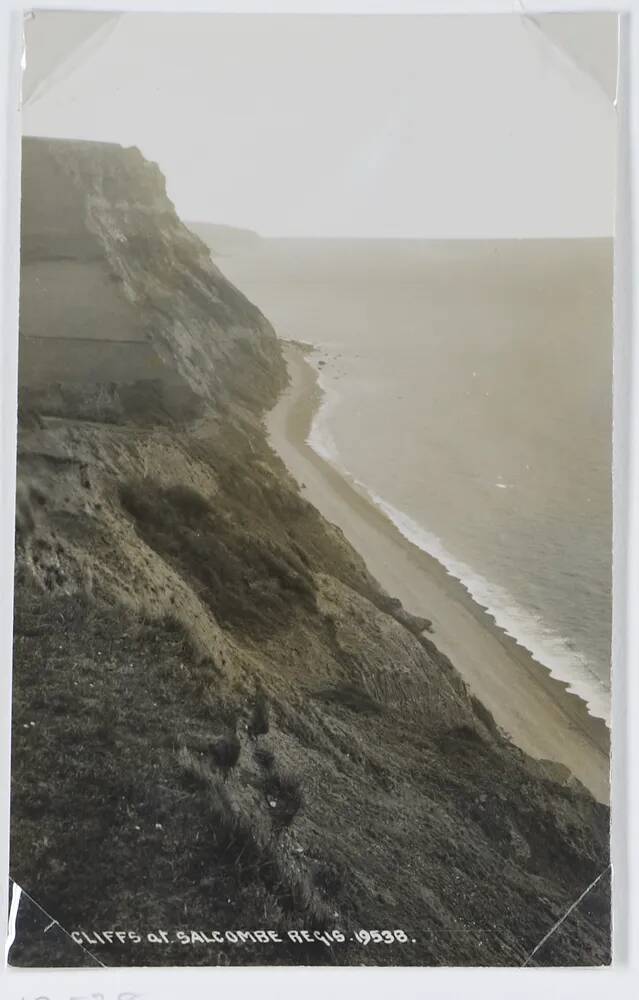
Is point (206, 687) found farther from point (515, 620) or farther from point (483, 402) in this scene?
point (483, 402)

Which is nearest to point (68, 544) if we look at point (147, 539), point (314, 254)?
point (147, 539)

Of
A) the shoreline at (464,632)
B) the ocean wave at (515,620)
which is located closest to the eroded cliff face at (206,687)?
the shoreline at (464,632)

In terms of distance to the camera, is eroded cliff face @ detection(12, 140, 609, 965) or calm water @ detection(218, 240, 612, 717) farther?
calm water @ detection(218, 240, 612, 717)

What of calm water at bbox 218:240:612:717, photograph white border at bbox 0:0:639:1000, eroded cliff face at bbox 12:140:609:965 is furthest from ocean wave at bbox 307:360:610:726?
eroded cliff face at bbox 12:140:609:965

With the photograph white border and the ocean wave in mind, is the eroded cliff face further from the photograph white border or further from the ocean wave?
the ocean wave

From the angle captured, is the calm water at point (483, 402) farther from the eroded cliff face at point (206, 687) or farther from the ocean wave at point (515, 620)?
the eroded cliff face at point (206, 687)

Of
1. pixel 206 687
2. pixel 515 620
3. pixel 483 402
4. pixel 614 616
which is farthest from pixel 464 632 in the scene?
pixel 206 687

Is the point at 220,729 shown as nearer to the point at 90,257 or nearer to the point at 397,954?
the point at 397,954
